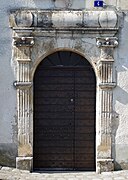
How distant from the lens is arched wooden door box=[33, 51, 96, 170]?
10.7 metres

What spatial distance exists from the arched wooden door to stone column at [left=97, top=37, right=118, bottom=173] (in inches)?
12.7

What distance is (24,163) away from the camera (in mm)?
10430

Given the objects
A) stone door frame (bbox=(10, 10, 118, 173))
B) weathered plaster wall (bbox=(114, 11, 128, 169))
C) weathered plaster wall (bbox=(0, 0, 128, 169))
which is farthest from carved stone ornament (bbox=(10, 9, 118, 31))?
weathered plaster wall (bbox=(114, 11, 128, 169))

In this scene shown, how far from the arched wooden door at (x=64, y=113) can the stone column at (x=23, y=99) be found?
313 millimetres

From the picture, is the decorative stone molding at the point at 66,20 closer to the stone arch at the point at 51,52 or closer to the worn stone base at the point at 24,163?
the stone arch at the point at 51,52

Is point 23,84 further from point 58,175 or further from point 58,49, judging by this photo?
point 58,175

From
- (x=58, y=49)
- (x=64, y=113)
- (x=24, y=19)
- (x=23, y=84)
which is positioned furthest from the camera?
(x=64, y=113)

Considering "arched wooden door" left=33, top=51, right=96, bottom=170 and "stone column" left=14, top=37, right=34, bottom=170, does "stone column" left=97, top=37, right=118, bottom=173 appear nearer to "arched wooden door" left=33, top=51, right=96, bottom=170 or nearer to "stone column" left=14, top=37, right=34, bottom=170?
"arched wooden door" left=33, top=51, right=96, bottom=170

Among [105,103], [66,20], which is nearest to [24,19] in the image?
[66,20]

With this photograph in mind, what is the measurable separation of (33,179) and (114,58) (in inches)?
133

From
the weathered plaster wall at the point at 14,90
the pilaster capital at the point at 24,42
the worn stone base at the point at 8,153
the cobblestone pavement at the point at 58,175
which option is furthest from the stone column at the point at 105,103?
the worn stone base at the point at 8,153

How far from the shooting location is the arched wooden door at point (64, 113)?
10.7 m

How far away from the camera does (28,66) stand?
10352 millimetres

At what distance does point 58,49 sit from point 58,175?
2.96 metres
